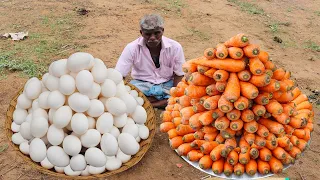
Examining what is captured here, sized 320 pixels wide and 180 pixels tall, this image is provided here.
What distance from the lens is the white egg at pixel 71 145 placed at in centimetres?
229

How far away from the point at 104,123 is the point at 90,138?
0.47 ft

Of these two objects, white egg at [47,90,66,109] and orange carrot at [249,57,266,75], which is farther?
white egg at [47,90,66,109]

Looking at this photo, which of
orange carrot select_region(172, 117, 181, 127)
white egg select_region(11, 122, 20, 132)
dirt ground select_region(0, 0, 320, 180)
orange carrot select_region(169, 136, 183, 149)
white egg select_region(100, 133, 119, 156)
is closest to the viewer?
white egg select_region(100, 133, 119, 156)

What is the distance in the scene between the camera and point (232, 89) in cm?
219

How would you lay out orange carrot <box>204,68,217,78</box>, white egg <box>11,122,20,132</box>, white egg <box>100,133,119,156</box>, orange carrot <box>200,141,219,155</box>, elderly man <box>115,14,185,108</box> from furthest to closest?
elderly man <box>115,14,185,108</box> < white egg <box>11,122,20,132</box> < orange carrot <box>200,141,219,155</box> < white egg <box>100,133,119,156</box> < orange carrot <box>204,68,217,78</box>

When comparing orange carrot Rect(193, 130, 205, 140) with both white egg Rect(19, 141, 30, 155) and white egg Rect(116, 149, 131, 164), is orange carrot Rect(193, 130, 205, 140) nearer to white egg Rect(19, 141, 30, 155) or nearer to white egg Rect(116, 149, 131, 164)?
white egg Rect(116, 149, 131, 164)

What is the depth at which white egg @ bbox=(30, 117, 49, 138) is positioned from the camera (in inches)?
90.7

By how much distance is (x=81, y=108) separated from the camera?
2344 millimetres

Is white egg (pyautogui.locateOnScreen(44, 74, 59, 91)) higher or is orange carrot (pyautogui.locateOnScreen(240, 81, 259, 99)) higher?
orange carrot (pyautogui.locateOnScreen(240, 81, 259, 99))

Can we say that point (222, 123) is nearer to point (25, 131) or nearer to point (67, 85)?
point (67, 85)

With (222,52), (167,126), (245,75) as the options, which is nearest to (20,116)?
(167,126)

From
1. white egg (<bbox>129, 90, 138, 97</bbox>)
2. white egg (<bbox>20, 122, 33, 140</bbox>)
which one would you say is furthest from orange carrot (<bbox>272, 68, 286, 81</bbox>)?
white egg (<bbox>20, 122, 33, 140</bbox>)

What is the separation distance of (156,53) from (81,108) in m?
1.79

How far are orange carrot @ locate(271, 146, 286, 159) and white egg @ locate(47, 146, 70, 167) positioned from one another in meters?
1.45
